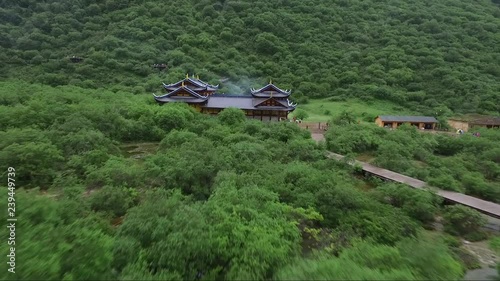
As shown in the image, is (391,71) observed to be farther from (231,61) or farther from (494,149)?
(494,149)

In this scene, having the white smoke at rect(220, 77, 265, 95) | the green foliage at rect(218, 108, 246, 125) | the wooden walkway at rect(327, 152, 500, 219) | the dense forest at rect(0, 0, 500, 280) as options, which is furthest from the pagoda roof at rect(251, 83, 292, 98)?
the white smoke at rect(220, 77, 265, 95)

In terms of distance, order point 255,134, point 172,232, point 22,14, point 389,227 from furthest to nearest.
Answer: point 22,14 → point 255,134 → point 389,227 → point 172,232

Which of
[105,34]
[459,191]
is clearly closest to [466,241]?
[459,191]

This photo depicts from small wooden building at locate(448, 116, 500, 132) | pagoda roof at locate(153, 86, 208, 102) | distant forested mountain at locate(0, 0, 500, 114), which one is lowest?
small wooden building at locate(448, 116, 500, 132)

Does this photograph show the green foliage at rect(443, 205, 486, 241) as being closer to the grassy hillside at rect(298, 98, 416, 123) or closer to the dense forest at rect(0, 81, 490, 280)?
the dense forest at rect(0, 81, 490, 280)

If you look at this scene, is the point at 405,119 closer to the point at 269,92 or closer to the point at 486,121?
the point at 486,121

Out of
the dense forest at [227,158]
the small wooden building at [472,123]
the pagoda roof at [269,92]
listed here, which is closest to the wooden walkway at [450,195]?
the dense forest at [227,158]

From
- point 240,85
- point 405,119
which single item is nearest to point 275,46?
point 240,85
